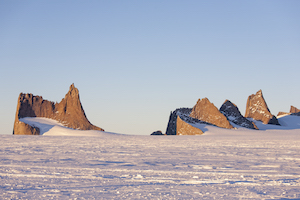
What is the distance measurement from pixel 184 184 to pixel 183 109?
44.5 metres

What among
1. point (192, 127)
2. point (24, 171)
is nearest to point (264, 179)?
point (24, 171)

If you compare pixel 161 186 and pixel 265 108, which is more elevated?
pixel 265 108

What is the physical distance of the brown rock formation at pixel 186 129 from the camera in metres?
41.4

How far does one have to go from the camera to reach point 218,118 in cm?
4625

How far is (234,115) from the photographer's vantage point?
50.4 meters

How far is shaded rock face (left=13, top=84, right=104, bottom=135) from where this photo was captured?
135 ft

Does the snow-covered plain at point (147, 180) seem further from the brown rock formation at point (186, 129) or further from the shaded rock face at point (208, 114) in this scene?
the shaded rock face at point (208, 114)

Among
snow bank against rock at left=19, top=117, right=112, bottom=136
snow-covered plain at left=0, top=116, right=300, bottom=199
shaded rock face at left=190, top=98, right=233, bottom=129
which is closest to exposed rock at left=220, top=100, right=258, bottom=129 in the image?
shaded rock face at left=190, top=98, right=233, bottom=129

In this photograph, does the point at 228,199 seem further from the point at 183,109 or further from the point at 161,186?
the point at 183,109

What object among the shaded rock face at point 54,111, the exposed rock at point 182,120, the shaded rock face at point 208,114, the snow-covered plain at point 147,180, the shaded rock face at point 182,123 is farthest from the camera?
the shaded rock face at point 208,114

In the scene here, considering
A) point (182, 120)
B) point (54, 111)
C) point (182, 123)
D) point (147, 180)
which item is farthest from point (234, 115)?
point (147, 180)

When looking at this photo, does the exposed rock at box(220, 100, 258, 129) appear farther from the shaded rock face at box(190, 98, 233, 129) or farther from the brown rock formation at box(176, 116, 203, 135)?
the brown rock formation at box(176, 116, 203, 135)

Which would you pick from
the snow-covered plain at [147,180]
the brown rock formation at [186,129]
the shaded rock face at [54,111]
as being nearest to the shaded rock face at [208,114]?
the brown rock formation at [186,129]

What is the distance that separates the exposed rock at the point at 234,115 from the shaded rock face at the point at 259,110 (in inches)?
257
